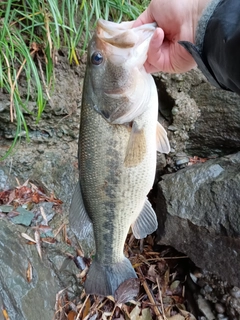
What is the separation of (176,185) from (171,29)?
1.38m

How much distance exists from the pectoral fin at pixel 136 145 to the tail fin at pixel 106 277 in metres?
0.61

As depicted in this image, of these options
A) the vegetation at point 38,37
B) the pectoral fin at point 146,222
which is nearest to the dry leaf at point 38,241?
the vegetation at point 38,37

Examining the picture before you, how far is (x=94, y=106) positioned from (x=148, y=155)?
33cm

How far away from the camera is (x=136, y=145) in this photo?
64.5 inches

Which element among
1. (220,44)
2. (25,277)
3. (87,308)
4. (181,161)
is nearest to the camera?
(220,44)

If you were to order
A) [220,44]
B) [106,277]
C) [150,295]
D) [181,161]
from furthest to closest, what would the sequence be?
[181,161] → [150,295] → [106,277] → [220,44]

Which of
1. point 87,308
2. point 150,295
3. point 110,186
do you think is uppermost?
point 110,186

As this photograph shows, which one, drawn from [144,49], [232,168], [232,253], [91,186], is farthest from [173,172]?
[144,49]

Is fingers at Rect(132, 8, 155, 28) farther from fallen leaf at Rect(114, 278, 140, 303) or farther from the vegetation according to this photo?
fallen leaf at Rect(114, 278, 140, 303)

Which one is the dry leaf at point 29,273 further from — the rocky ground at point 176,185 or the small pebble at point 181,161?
the small pebble at point 181,161

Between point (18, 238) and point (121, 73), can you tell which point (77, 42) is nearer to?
point (121, 73)

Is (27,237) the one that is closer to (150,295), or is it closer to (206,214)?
(150,295)

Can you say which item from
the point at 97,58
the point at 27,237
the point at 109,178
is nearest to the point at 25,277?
the point at 27,237

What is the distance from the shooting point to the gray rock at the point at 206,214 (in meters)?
2.61
